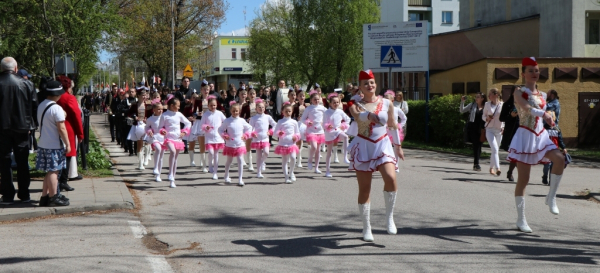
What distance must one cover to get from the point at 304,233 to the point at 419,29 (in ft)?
61.4

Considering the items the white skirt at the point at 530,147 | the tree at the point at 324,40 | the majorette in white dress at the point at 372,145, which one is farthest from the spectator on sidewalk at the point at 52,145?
the tree at the point at 324,40

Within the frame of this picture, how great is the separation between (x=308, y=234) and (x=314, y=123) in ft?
22.6

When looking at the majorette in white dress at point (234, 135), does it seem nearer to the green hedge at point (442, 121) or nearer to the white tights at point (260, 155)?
the white tights at point (260, 155)

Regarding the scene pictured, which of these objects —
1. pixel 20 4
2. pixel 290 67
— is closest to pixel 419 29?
pixel 20 4

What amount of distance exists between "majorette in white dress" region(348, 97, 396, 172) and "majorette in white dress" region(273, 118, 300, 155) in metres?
5.77

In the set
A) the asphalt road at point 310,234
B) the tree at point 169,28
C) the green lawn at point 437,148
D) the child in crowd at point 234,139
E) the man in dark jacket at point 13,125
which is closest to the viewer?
the asphalt road at point 310,234

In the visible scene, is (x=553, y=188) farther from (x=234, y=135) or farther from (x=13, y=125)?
(x=13, y=125)

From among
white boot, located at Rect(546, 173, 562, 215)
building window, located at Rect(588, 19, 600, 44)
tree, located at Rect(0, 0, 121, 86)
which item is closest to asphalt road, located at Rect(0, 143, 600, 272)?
white boot, located at Rect(546, 173, 562, 215)

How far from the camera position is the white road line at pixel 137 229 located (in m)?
8.19

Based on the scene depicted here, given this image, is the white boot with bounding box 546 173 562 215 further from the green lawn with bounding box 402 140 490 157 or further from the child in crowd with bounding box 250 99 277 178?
the green lawn with bounding box 402 140 490 157

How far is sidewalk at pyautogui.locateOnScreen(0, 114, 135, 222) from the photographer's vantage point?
31.0 ft

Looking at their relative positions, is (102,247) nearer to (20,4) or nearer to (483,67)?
(20,4)

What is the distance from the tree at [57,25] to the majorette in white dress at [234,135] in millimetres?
9519

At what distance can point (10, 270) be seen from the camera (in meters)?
6.38
